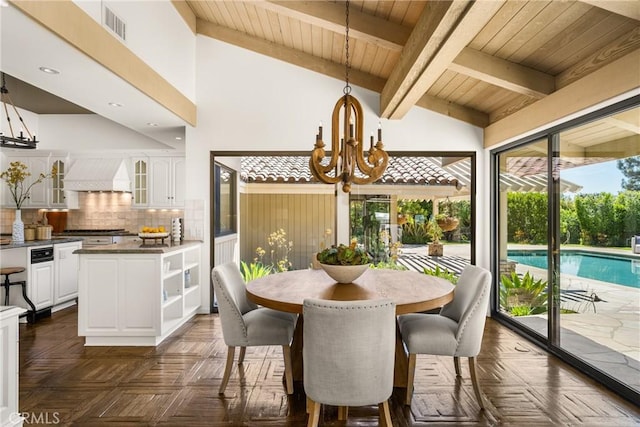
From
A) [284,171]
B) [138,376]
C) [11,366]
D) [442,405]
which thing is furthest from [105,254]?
[442,405]

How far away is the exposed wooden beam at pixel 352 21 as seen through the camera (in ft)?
10.6

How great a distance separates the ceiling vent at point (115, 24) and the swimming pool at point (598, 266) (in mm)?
4138

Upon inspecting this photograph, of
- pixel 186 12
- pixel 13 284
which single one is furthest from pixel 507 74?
pixel 13 284

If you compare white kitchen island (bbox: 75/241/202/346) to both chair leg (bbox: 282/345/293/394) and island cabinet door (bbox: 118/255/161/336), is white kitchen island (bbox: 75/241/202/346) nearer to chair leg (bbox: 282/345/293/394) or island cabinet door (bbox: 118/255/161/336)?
island cabinet door (bbox: 118/255/161/336)

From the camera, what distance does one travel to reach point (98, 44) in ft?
8.80

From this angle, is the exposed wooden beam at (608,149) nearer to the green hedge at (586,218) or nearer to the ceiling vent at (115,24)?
the green hedge at (586,218)

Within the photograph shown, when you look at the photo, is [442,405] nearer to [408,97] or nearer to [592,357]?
[592,357]

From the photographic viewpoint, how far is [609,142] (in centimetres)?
282

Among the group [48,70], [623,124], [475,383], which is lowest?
[475,383]

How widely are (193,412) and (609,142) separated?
11.5ft

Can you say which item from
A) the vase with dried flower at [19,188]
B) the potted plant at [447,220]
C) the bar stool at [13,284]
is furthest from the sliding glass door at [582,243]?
the vase with dried flower at [19,188]

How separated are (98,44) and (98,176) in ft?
11.8

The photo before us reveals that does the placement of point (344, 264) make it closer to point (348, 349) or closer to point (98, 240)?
point (348, 349)

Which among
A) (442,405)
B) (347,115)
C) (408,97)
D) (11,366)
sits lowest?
(442,405)
